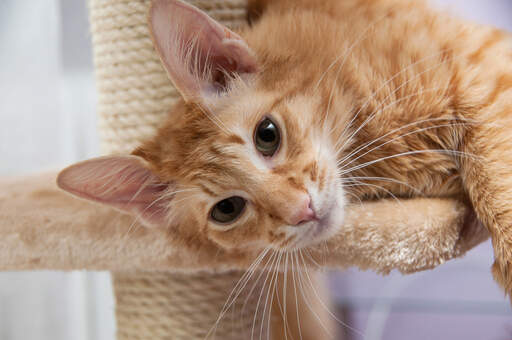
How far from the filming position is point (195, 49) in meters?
1.08

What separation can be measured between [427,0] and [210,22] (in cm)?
74

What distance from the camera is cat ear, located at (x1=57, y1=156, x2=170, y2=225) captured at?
1.05 m

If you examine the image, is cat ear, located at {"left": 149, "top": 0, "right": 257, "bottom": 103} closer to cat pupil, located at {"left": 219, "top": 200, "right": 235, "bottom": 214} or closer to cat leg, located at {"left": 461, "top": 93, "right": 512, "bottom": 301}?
cat pupil, located at {"left": 219, "top": 200, "right": 235, "bottom": 214}

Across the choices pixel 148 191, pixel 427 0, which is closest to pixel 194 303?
pixel 148 191

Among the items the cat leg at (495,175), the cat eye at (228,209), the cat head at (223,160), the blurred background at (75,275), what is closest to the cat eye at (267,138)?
the cat head at (223,160)

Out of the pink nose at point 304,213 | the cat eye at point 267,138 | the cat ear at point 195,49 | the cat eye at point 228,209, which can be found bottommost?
the cat eye at point 228,209

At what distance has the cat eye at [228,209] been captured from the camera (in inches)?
43.3

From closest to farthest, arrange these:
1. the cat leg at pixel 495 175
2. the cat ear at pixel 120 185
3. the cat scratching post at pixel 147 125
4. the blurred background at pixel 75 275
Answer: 1. the cat leg at pixel 495 175
2. the cat ear at pixel 120 185
3. the cat scratching post at pixel 147 125
4. the blurred background at pixel 75 275

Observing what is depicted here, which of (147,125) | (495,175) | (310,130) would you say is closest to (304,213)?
(310,130)

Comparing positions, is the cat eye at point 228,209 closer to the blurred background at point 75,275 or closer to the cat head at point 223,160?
the cat head at point 223,160

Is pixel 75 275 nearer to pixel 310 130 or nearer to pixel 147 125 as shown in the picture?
pixel 147 125

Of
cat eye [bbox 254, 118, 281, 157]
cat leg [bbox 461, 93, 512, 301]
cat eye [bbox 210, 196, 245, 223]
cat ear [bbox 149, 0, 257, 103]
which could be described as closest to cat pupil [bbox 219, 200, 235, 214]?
cat eye [bbox 210, 196, 245, 223]

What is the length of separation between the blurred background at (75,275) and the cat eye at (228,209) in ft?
2.83

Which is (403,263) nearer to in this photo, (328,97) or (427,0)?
(328,97)
